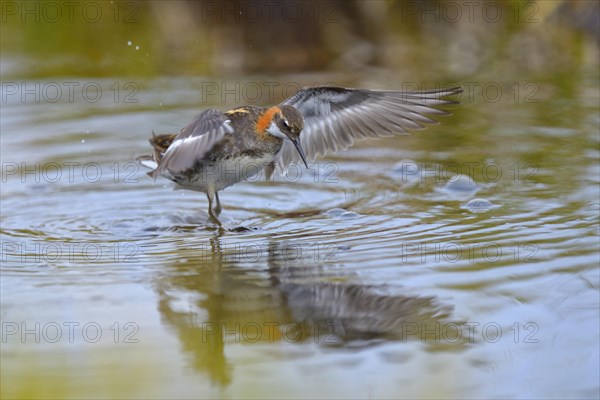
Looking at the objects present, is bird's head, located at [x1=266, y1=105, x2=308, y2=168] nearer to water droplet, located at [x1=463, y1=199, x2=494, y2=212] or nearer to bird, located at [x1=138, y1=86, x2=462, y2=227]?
bird, located at [x1=138, y1=86, x2=462, y2=227]

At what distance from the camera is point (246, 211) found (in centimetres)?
834

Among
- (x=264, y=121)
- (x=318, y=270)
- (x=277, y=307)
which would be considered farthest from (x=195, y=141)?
(x=277, y=307)

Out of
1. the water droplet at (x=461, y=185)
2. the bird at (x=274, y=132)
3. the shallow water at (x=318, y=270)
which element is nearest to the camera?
the shallow water at (x=318, y=270)

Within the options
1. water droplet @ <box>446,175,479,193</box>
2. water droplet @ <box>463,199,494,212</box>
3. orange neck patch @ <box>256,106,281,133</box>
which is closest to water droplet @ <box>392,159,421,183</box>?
water droplet @ <box>446,175,479,193</box>

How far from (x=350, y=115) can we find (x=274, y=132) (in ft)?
4.13

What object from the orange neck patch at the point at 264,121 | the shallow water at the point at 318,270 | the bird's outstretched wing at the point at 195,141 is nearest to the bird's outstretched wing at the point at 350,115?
the shallow water at the point at 318,270

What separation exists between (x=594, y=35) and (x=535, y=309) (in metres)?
10.9

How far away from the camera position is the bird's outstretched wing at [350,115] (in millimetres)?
8445

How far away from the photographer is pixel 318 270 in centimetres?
630

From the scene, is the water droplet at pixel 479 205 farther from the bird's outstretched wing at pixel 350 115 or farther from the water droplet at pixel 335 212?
the water droplet at pixel 335 212

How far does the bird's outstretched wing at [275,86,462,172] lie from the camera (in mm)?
8445

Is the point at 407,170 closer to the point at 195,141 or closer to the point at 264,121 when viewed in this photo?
the point at 264,121

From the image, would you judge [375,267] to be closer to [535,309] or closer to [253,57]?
[535,309]

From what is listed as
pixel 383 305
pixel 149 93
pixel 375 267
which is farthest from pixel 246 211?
pixel 149 93
